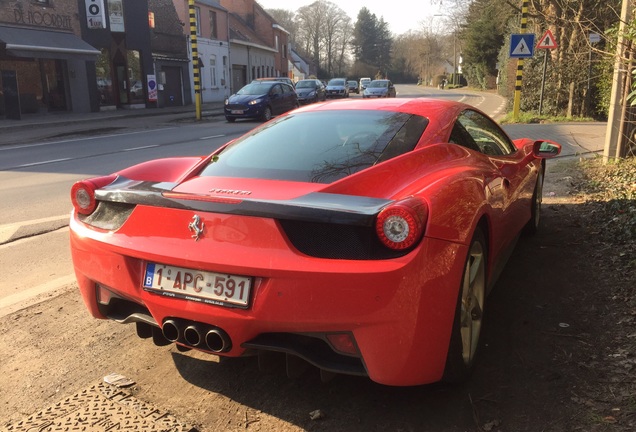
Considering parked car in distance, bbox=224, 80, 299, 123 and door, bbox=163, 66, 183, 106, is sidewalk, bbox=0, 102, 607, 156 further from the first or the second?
door, bbox=163, 66, 183, 106

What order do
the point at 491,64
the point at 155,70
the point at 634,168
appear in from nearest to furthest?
→ the point at 634,168 → the point at 155,70 → the point at 491,64

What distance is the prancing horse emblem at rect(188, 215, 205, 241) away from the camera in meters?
2.35

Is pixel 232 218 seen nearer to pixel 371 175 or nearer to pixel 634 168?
pixel 371 175

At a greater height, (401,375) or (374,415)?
(401,375)

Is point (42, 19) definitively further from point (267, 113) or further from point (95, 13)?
point (267, 113)

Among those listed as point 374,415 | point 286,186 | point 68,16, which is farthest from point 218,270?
point 68,16

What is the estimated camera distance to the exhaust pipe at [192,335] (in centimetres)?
238

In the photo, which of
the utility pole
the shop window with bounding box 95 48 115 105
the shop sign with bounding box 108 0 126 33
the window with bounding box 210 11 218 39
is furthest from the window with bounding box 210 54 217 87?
the utility pole

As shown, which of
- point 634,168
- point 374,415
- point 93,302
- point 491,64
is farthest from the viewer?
point 491,64

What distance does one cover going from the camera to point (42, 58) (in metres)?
23.4

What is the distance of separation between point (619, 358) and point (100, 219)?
283cm

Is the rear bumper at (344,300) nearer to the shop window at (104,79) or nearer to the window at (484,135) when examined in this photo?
the window at (484,135)

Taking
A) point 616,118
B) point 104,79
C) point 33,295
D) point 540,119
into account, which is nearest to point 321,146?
point 33,295

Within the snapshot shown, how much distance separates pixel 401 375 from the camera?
7.23 feet
